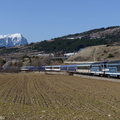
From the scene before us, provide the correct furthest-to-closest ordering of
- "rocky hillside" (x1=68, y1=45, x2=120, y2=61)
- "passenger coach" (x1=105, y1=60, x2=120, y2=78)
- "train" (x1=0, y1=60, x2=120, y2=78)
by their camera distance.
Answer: "rocky hillside" (x1=68, y1=45, x2=120, y2=61)
"train" (x1=0, y1=60, x2=120, y2=78)
"passenger coach" (x1=105, y1=60, x2=120, y2=78)

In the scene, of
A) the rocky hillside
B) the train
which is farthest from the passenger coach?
the rocky hillside

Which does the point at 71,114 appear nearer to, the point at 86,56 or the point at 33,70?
the point at 33,70

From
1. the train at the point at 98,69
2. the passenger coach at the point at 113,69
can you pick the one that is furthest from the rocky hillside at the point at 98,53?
the passenger coach at the point at 113,69

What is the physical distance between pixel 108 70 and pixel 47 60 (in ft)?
379

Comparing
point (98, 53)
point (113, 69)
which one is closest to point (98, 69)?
point (113, 69)

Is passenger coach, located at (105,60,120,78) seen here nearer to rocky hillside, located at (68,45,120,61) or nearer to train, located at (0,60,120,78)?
train, located at (0,60,120,78)

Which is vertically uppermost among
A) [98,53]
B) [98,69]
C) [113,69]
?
[98,53]

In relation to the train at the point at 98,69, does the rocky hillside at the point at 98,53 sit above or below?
above

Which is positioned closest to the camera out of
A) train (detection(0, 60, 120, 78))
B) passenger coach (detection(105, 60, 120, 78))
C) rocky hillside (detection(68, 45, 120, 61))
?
passenger coach (detection(105, 60, 120, 78))

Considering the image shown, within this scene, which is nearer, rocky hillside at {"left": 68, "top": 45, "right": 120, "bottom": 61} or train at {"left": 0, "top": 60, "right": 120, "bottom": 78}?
train at {"left": 0, "top": 60, "right": 120, "bottom": 78}

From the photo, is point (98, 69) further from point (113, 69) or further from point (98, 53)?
point (98, 53)

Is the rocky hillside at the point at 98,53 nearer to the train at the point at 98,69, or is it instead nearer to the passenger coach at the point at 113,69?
the train at the point at 98,69

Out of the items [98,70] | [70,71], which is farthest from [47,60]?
[98,70]

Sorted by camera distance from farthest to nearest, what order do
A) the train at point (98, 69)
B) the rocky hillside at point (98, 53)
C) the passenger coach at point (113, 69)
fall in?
the rocky hillside at point (98, 53) < the train at point (98, 69) < the passenger coach at point (113, 69)
